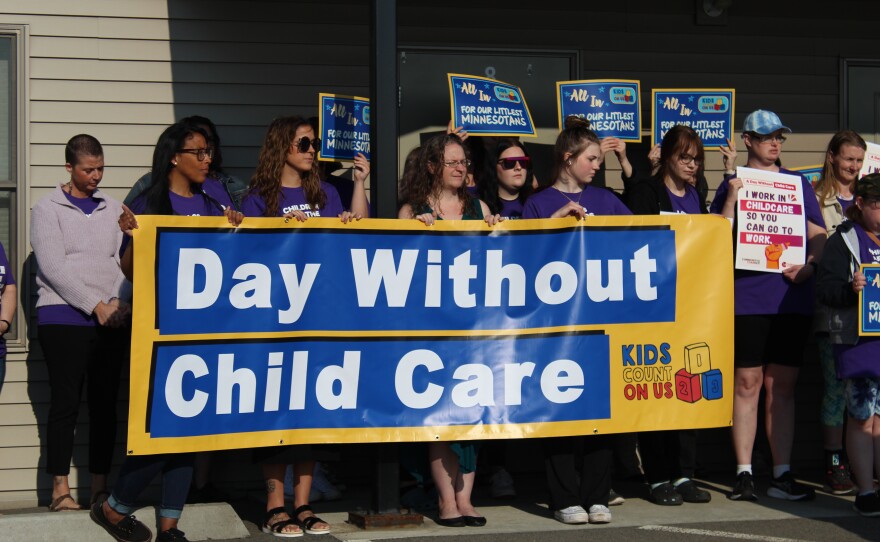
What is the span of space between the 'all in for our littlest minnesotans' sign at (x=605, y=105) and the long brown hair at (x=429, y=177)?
5.01 ft

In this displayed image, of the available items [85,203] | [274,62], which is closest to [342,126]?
[274,62]

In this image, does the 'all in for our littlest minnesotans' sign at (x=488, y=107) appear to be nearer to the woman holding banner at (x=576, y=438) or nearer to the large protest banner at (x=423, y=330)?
the woman holding banner at (x=576, y=438)

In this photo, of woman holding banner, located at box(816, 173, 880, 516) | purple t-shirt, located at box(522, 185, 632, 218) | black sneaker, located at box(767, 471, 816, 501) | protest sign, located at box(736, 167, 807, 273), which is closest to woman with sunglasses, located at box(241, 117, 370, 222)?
purple t-shirt, located at box(522, 185, 632, 218)

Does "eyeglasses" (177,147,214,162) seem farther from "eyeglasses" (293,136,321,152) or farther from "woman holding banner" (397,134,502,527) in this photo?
"woman holding banner" (397,134,502,527)

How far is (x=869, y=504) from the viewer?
7.17 m

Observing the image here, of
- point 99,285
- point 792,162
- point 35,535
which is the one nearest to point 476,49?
point 792,162

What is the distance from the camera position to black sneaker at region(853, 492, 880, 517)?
282 inches

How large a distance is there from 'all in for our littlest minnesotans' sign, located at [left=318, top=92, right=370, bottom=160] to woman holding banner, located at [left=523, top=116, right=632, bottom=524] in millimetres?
1251

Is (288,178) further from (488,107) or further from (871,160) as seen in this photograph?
(871,160)

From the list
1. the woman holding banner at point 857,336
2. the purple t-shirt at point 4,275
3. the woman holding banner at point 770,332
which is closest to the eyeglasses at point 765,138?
the woman holding banner at point 770,332

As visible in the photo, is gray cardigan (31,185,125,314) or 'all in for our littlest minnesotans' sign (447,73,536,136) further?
'all in for our littlest minnesotans' sign (447,73,536,136)

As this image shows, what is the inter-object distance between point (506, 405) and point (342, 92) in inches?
111

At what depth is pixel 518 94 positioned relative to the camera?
27.5 ft

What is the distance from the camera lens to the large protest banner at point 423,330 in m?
6.38
